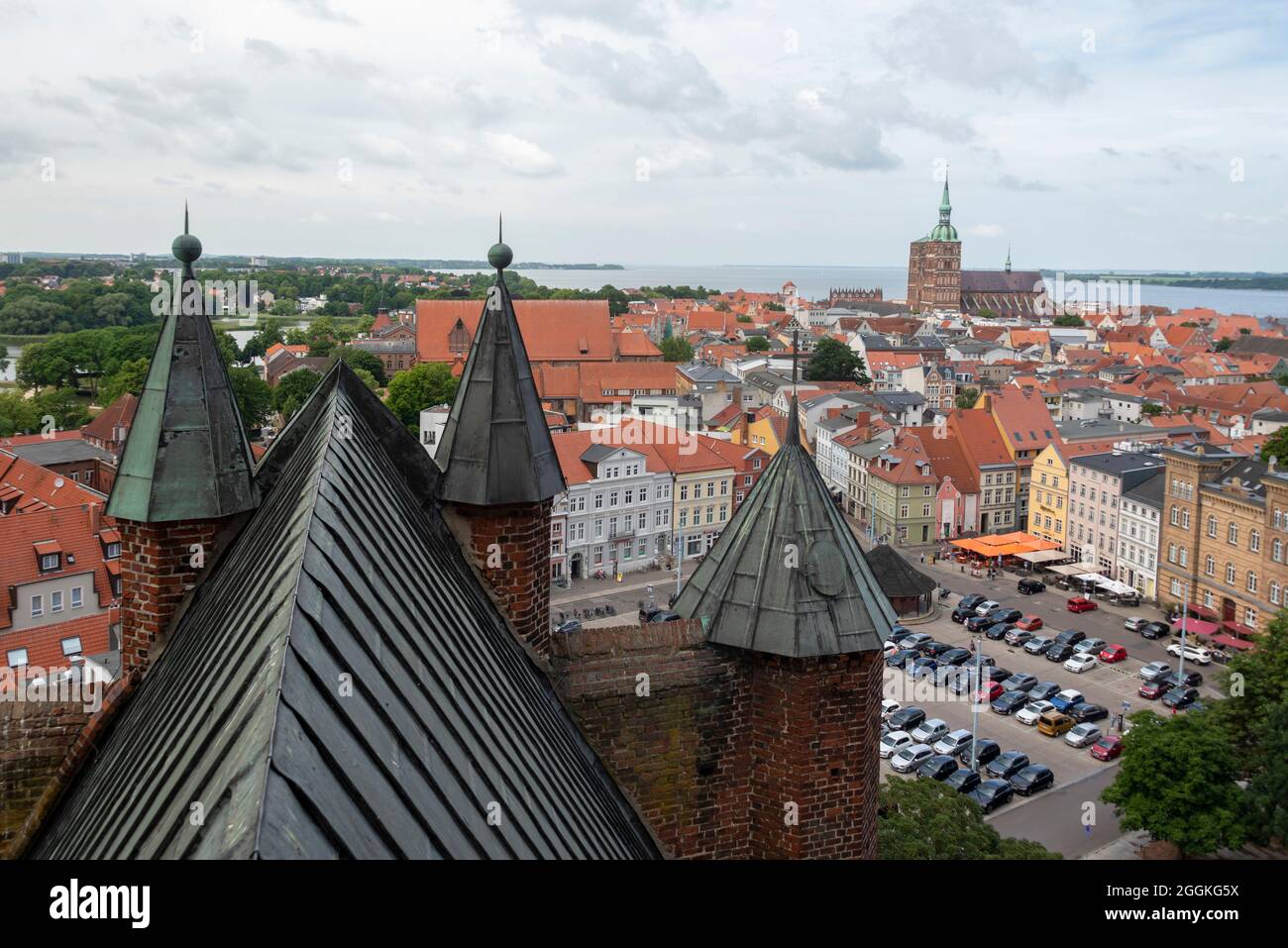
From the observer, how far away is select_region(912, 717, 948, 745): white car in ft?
125

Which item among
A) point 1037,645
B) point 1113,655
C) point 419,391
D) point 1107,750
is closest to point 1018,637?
point 1037,645

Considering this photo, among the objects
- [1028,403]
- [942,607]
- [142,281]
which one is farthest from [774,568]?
[142,281]

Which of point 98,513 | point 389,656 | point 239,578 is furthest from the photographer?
point 98,513

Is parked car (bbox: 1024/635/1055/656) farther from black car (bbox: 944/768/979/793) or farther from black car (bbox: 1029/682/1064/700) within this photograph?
black car (bbox: 944/768/979/793)

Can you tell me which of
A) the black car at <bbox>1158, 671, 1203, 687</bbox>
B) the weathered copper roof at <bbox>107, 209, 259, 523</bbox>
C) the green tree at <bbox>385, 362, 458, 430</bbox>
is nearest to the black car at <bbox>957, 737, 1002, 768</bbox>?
Result: the black car at <bbox>1158, 671, 1203, 687</bbox>

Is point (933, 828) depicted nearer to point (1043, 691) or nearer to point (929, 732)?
point (929, 732)

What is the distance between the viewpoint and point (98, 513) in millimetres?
40125

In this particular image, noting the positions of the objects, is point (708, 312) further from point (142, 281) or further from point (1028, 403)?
point (1028, 403)

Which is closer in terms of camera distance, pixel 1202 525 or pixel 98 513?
pixel 98 513

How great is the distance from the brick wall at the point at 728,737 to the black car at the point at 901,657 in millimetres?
37328

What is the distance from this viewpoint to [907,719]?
39.6 metres

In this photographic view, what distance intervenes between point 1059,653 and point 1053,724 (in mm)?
8891

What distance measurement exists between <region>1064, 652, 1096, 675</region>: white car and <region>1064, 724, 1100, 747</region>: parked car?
733 centimetres
